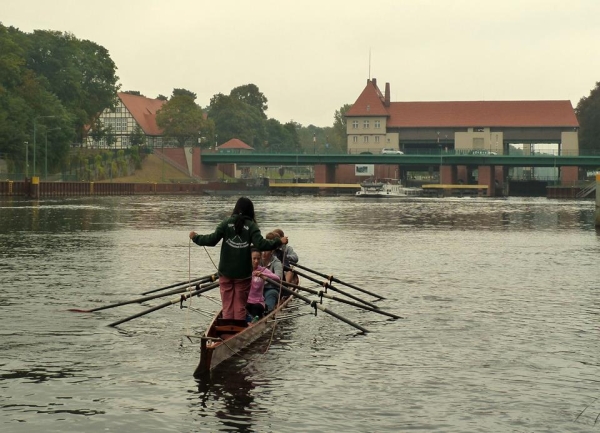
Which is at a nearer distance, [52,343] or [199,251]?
[52,343]

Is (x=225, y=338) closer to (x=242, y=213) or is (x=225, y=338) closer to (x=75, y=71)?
(x=242, y=213)

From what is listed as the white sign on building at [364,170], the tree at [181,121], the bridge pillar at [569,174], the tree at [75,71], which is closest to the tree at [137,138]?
the tree at [181,121]

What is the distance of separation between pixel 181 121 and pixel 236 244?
16568 centimetres

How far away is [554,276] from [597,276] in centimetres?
133

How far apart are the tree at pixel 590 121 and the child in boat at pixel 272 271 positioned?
160 metres

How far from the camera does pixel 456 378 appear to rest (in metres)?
15.4

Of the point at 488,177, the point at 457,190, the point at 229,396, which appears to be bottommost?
the point at 229,396

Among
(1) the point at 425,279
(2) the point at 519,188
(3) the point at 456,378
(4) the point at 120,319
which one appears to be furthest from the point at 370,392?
(2) the point at 519,188

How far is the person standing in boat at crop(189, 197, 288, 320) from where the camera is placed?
16625 millimetres

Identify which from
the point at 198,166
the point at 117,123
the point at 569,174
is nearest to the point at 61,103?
the point at 198,166

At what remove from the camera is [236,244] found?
16875mm

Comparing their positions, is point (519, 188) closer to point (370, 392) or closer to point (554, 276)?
point (554, 276)

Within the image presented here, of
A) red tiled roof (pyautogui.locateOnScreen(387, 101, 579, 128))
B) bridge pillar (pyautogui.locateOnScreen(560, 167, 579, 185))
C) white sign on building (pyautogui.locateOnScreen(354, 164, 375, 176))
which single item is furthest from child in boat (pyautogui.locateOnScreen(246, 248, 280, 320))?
red tiled roof (pyautogui.locateOnScreen(387, 101, 579, 128))

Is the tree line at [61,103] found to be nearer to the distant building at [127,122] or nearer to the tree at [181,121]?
the tree at [181,121]
